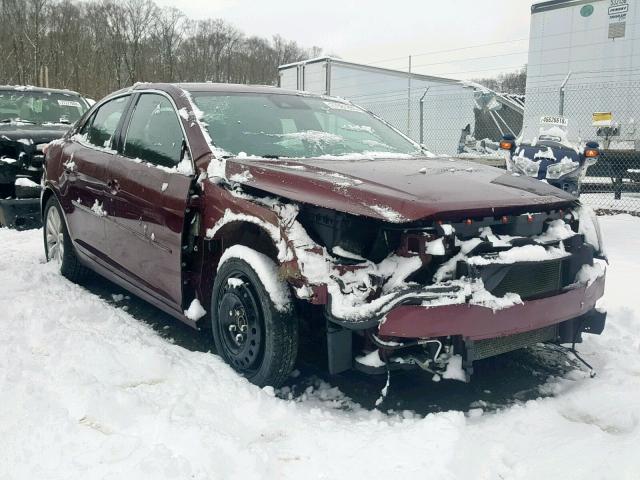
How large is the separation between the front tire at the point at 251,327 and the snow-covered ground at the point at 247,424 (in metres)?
0.10

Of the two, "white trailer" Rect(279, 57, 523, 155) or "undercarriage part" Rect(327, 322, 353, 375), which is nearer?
"undercarriage part" Rect(327, 322, 353, 375)

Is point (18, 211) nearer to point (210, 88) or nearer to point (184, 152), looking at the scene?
point (210, 88)

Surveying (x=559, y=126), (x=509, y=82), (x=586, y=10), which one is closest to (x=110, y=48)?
(x=509, y=82)

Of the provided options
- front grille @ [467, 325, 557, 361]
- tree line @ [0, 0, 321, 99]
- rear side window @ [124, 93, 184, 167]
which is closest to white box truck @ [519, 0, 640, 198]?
rear side window @ [124, 93, 184, 167]

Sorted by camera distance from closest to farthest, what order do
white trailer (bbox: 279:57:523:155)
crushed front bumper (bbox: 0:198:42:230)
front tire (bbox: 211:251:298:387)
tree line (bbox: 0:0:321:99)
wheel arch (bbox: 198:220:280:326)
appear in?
front tire (bbox: 211:251:298:387), wheel arch (bbox: 198:220:280:326), crushed front bumper (bbox: 0:198:42:230), white trailer (bbox: 279:57:523:155), tree line (bbox: 0:0:321:99)

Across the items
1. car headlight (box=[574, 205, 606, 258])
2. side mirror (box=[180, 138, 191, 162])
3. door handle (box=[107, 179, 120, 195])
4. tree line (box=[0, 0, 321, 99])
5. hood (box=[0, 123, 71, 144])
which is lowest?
car headlight (box=[574, 205, 606, 258])

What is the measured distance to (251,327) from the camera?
9.97ft

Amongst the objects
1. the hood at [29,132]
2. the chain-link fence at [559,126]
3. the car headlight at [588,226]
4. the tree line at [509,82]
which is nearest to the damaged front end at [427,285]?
the car headlight at [588,226]

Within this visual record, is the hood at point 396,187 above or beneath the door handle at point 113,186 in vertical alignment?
above

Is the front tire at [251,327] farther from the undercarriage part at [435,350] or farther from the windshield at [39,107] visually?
the windshield at [39,107]

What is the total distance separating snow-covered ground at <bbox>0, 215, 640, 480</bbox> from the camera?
7.45ft

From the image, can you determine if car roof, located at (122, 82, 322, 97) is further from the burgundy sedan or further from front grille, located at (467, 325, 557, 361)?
front grille, located at (467, 325, 557, 361)

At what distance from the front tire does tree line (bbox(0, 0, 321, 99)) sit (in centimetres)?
3468

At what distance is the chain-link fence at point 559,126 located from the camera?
424 inches
